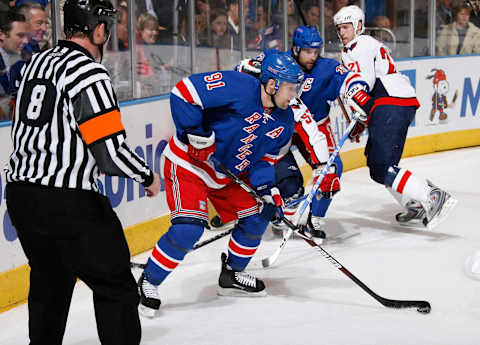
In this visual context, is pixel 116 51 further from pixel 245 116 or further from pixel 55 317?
pixel 55 317

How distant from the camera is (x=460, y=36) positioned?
725cm

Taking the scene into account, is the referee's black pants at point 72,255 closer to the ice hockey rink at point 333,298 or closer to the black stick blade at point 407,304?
the ice hockey rink at point 333,298

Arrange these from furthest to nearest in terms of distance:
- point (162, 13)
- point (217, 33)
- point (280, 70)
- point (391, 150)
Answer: point (217, 33)
point (162, 13)
point (391, 150)
point (280, 70)

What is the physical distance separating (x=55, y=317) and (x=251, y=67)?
5.70ft

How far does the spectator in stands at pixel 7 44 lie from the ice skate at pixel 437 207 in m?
2.05

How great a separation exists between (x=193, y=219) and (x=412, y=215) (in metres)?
1.92

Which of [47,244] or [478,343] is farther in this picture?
[478,343]

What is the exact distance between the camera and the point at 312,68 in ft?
12.9

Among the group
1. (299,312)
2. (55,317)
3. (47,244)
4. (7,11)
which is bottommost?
(299,312)

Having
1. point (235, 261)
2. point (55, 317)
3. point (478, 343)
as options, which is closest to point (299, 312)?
point (235, 261)

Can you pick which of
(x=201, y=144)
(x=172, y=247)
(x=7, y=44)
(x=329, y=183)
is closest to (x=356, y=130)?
(x=329, y=183)

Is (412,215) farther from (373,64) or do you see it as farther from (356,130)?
(373,64)

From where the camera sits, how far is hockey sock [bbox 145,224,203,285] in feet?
8.95

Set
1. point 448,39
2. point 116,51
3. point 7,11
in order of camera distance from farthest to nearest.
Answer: point 448,39 < point 116,51 < point 7,11
